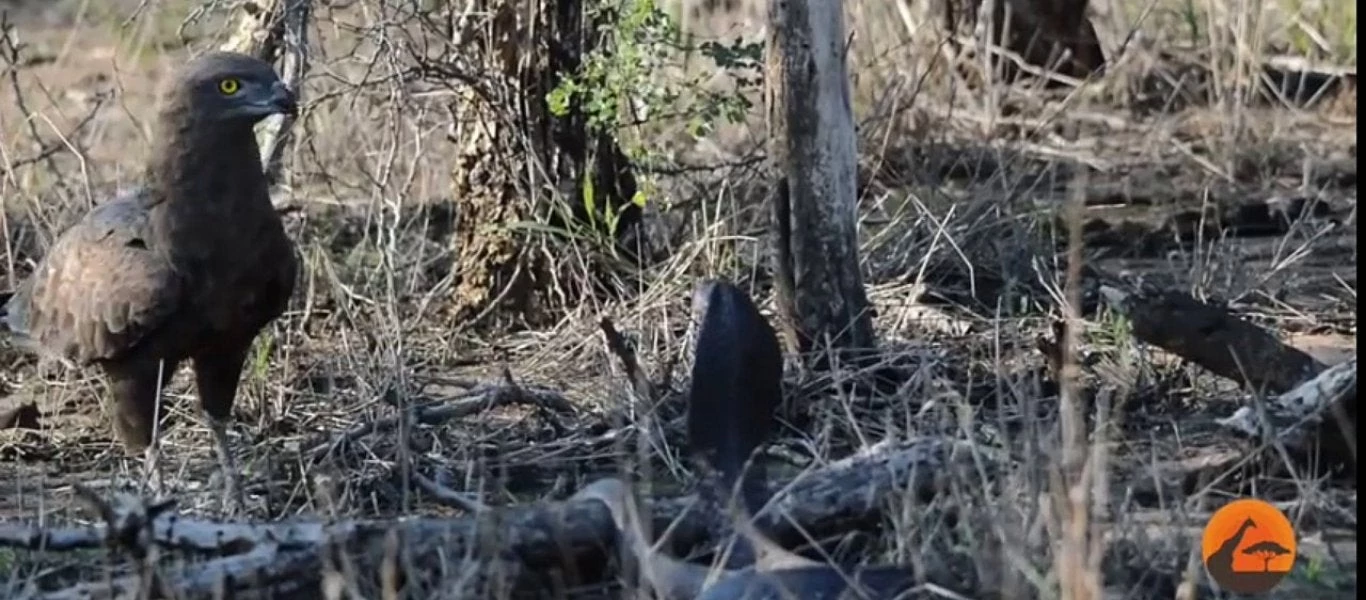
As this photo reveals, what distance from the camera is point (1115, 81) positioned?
35.0 feet

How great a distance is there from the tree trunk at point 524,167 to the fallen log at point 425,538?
2608 millimetres

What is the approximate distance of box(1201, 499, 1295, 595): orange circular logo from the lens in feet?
15.5

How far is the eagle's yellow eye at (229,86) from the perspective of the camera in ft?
20.4

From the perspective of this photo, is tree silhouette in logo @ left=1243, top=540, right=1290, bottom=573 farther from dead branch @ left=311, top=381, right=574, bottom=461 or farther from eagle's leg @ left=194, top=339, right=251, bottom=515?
eagle's leg @ left=194, top=339, right=251, bottom=515

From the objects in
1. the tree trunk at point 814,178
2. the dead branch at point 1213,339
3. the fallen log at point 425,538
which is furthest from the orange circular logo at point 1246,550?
the tree trunk at point 814,178

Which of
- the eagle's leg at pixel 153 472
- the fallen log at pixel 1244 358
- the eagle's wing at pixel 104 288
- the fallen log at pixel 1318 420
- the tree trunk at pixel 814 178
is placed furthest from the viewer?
the tree trunk at pixel 814 178

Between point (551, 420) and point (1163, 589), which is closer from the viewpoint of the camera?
point (1163, 589)

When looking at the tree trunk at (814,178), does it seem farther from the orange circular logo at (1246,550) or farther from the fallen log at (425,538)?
the orange circular logo at (1246,550)

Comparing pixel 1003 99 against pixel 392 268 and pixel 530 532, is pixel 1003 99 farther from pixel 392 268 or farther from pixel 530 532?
pixel 530 532

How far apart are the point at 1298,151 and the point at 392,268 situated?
14.0ft

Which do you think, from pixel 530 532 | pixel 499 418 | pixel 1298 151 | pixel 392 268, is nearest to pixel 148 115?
pixel 392 268

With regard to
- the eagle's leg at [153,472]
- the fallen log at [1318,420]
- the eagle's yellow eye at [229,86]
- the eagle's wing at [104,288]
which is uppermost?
the eagle's yellow eye at [229,86]

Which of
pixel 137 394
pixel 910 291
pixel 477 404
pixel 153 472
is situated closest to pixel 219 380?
pixel 137 394

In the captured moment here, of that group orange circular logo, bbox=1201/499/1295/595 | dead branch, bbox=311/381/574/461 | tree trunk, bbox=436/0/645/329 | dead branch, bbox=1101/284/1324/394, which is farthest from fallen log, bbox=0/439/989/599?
tree trunk, bbox=436/0/645/329
